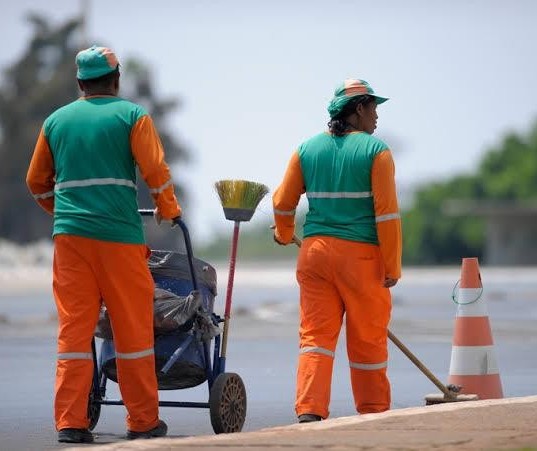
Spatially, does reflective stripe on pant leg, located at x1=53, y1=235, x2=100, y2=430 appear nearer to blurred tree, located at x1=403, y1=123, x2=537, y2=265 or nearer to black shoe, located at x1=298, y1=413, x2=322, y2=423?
black shoe, located at x1=298, y1=413, x2=322, y2=423

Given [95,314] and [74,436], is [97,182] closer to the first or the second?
[95,314]

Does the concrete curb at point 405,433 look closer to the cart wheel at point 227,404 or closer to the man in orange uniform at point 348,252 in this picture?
the man in orange uniform at point 348,252

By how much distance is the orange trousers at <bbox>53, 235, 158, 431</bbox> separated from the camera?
916cm

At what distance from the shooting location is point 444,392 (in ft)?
35.3

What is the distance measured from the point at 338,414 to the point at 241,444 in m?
3.34

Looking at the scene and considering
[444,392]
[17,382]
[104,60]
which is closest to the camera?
[104,60]

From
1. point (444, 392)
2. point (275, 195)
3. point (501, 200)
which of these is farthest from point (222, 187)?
point (501, 200)

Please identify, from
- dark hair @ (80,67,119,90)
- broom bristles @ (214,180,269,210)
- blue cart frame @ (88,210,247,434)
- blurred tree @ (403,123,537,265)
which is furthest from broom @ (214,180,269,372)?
blurred tree @ (403,123,537,265)

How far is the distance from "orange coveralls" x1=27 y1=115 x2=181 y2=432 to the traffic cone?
2.64m

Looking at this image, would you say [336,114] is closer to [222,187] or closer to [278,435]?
[222,187]

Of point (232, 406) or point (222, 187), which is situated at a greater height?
point (222, 187)

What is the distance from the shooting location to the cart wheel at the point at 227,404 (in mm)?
9484

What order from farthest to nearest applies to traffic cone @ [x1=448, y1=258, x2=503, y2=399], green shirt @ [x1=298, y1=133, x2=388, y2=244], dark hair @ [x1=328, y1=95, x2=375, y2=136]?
traffic cone @ [x1=448, y1=258, x2=503, y2=399], dark hair @ [x1=328, y1=95, x2=375, y2=136], green shirt @ [x1=298, y1=133, x2=388, y2=244]

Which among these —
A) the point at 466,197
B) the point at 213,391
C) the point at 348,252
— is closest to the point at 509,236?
the point at 466,197
